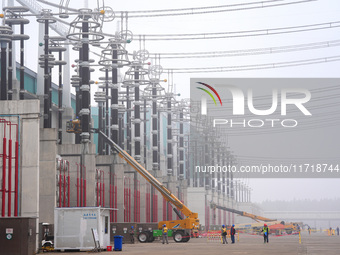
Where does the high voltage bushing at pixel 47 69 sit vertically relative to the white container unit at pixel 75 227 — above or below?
above

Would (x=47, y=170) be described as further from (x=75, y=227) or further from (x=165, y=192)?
Result: (x=165, y=192)

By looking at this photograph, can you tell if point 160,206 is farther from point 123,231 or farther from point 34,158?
point 34,158

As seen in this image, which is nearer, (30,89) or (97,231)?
(97,231)

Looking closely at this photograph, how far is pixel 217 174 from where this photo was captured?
175 m

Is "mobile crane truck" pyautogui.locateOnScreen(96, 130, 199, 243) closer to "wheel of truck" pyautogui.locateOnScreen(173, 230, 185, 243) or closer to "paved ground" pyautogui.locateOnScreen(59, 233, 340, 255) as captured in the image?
"wheel of truck" pyautogui.locateOnScreen(173, 230, 185, 243)

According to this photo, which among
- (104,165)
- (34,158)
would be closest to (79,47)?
(104,165)

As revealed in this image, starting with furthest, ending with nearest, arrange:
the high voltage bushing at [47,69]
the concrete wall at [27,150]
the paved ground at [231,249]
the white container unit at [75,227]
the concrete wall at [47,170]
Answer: the high voltage bushing at [47,69] < the concrete wall at [47,170] < the paved ground at [231,249] < the white container unit at [75,227] < the concrete wall at [27,150]

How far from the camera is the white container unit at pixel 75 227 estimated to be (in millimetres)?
42406

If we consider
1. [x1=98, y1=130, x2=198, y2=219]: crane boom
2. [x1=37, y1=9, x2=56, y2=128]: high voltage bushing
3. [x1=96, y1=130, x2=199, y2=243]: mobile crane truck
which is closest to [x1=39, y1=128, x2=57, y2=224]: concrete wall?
[x1=37, y1=9, x2=56, y2=128]: high voltage bushing

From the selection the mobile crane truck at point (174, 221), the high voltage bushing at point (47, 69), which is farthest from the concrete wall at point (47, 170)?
the mobile crane truck at point (174, 221)

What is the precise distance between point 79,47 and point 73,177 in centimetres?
1480

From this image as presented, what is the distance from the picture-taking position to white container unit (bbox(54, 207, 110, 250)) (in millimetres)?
42406

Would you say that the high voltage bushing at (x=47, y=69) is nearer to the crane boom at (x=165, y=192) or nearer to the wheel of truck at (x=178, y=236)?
the crane boom at (x=165, y=192)

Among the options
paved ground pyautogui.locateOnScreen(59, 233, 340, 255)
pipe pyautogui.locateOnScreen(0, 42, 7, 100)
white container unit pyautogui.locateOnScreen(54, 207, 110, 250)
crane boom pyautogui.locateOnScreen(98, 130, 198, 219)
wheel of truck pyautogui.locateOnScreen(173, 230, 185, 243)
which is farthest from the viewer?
wheel of truck pyautogui.locateOnScreen(173, 230, 185, 243)
